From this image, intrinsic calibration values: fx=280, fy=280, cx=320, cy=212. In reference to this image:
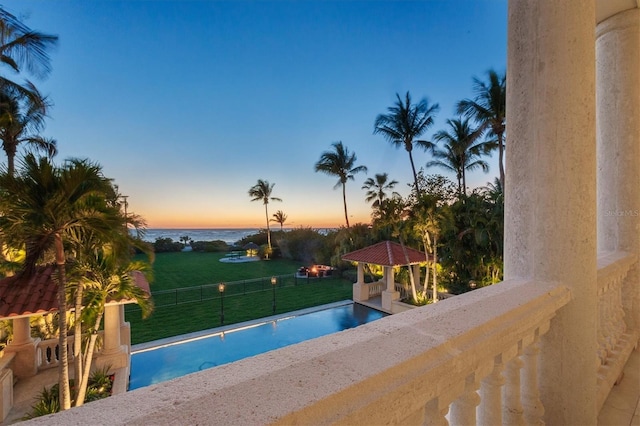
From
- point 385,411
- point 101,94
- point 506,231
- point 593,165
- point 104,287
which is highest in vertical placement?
point 101,94

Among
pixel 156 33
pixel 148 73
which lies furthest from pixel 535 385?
pixel 148 73

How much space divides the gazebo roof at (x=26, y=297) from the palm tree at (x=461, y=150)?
16810 millimetres

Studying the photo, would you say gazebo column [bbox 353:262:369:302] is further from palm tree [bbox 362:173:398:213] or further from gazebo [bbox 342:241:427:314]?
palm tree [bbox 362:173:398:213]

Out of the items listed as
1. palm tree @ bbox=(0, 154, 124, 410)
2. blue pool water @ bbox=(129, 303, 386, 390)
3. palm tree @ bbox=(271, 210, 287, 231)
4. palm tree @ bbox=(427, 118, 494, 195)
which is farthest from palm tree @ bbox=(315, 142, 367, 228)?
palm tree @ bbox=(0, 154, 124, 410)

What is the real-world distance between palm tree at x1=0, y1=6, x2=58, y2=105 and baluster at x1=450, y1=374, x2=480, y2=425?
12899 millimetres

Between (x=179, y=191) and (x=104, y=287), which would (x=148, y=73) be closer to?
(x=104, y=287)

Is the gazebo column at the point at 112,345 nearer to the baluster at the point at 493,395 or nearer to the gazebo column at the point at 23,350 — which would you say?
the gazebo column at the point at 23,350

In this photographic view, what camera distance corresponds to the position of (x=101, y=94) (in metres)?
11.8

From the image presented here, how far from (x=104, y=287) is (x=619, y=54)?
8536mm

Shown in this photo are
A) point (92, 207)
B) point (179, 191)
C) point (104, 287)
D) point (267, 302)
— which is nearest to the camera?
point (92, 207)

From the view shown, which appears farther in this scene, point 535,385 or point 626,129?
point 626,129

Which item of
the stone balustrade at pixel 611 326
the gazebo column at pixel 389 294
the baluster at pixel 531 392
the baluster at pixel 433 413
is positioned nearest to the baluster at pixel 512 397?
the baluster at pixel 531 392

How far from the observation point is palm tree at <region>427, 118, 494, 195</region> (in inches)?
642

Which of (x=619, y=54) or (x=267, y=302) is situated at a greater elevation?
(x=619, y=54)
